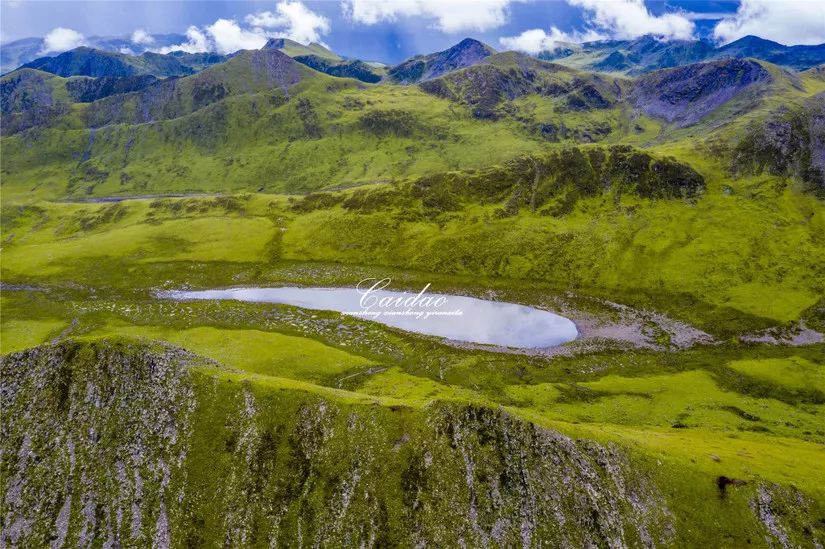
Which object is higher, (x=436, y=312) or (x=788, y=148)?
(x=788, y=148)

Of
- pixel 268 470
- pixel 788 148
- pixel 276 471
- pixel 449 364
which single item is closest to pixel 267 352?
pixel 449 364

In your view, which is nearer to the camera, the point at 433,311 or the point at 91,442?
the point at 91,442

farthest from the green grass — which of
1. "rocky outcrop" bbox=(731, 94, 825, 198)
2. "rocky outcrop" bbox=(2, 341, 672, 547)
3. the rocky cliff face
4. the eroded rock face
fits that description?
"rocky outcrop" bbox=(731, 94, 825, 198)

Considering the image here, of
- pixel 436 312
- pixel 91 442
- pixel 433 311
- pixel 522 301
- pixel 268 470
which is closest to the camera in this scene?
pixel 268 470

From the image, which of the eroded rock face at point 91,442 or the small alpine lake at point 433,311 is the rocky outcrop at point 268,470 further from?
the small alpine lake at point 433,311

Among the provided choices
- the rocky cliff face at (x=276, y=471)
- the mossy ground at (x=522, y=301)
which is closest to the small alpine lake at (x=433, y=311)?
the mossy ground at (x=522, y=301)

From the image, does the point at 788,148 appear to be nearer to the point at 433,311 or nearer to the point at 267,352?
the point at 433,311

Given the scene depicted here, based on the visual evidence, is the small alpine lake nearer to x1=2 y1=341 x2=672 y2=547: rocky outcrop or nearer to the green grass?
the green grass
